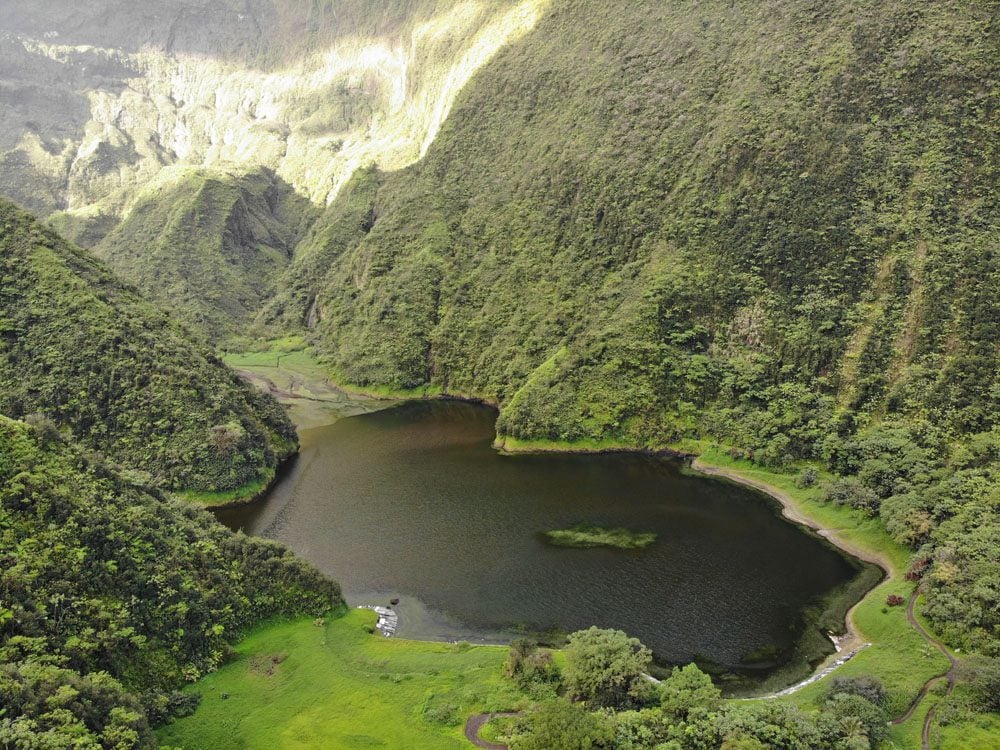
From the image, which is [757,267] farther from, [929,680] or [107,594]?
[107,594]

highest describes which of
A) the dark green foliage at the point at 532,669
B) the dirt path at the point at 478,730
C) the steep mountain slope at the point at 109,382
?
the steep mountain slope at the point at 109,382

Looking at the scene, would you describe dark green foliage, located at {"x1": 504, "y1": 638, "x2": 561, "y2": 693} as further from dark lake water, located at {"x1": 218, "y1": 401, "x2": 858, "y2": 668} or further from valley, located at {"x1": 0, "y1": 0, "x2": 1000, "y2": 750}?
dark lake water, located at {"x1": 218, "y1": 401, "x2": 858, "y2": 668}

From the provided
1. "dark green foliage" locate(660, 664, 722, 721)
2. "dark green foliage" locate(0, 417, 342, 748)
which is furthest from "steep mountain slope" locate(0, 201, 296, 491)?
"dark green foliage" locate(660, 664, 722, 721)

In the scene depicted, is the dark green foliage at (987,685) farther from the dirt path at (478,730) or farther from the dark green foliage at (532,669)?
the dirt path at (478,730)

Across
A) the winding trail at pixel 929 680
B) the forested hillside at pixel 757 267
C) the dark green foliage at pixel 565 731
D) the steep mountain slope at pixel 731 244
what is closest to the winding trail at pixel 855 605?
the winding trail at pixel 929 680

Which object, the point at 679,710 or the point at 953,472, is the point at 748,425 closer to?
the point at 953,472

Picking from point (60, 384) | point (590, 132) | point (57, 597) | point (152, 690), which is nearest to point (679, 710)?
point (152, 690)
